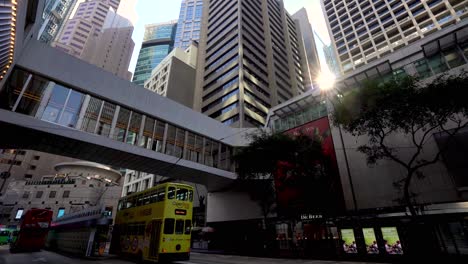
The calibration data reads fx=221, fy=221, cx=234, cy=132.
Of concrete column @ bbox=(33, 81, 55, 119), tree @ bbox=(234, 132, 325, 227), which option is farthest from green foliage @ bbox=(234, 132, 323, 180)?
concrete column @ bbox=(33, 81, 55, 119)

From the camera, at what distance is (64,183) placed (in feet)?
183

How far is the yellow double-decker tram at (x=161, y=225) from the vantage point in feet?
38.5

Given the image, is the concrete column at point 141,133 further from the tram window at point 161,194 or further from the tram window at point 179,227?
the tram window at point 179,227

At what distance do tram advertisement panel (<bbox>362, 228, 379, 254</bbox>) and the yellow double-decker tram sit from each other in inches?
473

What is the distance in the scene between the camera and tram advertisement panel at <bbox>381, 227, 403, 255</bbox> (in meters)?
14.1

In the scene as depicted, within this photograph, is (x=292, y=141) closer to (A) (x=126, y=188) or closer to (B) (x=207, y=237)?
(B) (x=207, y=237)

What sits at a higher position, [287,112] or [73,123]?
[287,112]

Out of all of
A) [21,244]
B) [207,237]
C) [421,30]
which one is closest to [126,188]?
[207,237]

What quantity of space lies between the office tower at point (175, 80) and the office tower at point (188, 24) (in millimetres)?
34207

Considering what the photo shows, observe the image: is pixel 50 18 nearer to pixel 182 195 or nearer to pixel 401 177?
pixel 182 195

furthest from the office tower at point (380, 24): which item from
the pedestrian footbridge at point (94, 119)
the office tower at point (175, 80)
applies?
the office tower at point (175, 80)

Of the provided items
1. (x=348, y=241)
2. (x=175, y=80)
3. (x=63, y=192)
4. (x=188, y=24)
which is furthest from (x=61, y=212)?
→ (x=188, y=24)

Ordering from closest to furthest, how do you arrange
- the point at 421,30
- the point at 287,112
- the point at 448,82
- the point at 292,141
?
the point at 448,82 → the point at 292,141 → the point at 287,112 → the point at 421,30

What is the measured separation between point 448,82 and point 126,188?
64.2 meters
